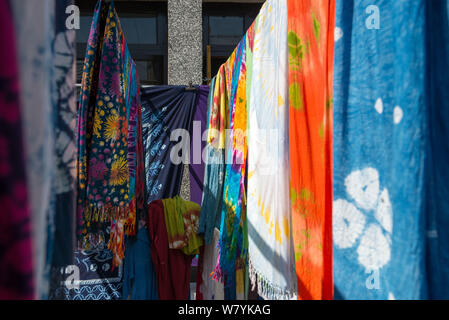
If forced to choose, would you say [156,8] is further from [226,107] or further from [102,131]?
[102,131]

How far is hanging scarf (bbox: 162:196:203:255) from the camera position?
7.73ft

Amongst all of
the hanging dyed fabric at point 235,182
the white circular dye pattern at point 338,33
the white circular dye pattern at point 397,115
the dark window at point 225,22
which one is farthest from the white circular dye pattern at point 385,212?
the dark window at point 225,22

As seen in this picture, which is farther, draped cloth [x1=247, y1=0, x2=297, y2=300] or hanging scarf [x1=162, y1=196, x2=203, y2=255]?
hanging scarf [x1=162, y1=196, x2=203, y2=255]

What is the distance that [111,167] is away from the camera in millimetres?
1389

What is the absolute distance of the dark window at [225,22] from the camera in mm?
4664

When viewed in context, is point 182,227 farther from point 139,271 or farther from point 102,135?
point 102,135

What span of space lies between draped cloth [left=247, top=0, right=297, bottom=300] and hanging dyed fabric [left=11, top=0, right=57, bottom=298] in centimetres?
71

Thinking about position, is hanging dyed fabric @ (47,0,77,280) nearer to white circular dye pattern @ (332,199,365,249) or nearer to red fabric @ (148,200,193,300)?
white circular dye pattern @ (332,199,365,249)

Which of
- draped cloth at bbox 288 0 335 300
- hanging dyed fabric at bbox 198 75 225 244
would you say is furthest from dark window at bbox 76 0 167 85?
draped cloth at bbox 288 0 335 300

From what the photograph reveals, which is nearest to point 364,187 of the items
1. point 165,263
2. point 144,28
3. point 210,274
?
point 210,274

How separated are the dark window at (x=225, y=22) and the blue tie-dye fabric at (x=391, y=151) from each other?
4.02 m

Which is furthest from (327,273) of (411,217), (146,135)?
(146,135)

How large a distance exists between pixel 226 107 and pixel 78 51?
10.6ft

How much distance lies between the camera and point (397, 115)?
2.28ft
